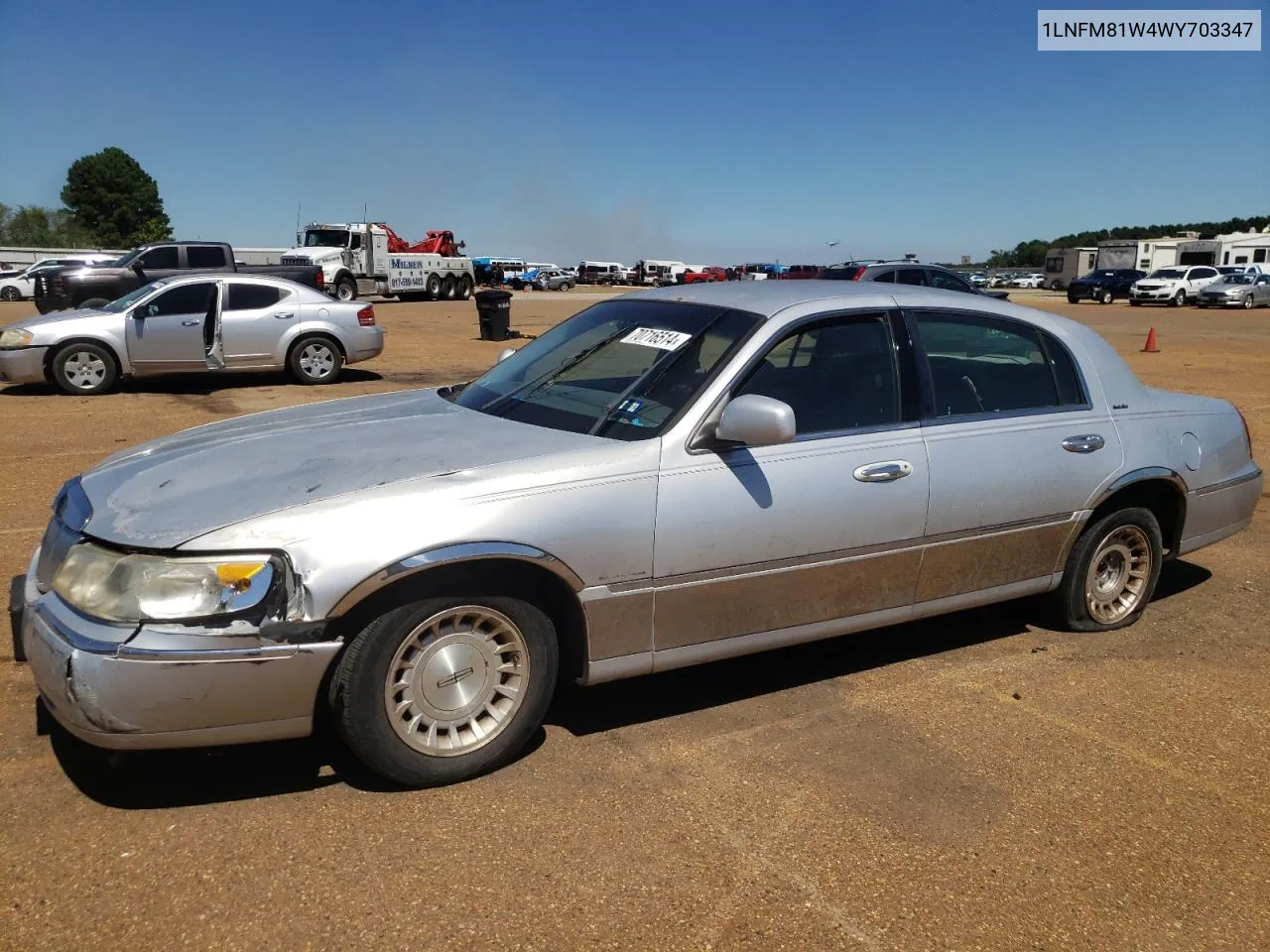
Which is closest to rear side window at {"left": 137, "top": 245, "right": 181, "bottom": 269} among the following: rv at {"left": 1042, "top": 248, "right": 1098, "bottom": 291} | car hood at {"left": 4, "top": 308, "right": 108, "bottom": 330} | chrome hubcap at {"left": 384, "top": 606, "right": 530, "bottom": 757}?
car hood at {"left": 4, "top": 308, "right": 108, "bottom": 330}

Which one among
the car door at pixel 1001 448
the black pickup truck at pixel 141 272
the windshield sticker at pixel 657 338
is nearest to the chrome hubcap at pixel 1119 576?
the car door at pixel 1001 448

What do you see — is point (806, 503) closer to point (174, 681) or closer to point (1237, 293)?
point (174, 681)

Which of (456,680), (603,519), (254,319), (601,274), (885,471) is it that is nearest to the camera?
(456,680)

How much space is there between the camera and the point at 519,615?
3354 millimetres

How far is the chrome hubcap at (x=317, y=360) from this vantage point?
13.7 metres

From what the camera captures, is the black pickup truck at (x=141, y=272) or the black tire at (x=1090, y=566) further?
the black pickup truck at (x=141, y=272)

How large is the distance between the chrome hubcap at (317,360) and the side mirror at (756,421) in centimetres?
1122

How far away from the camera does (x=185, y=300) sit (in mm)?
12961

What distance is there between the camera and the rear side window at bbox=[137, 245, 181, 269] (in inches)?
823

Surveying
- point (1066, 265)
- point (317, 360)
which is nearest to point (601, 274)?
point (1066, 265)

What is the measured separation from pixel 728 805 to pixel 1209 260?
61.9 meters

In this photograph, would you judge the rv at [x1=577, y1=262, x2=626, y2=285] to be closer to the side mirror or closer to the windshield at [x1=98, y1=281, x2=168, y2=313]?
the windshield at [x1=98, y1=281, x2=168, y2=313]

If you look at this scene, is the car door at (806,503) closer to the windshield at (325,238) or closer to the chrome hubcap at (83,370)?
the chrome hubcap at (83,370)

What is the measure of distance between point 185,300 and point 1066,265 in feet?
203
